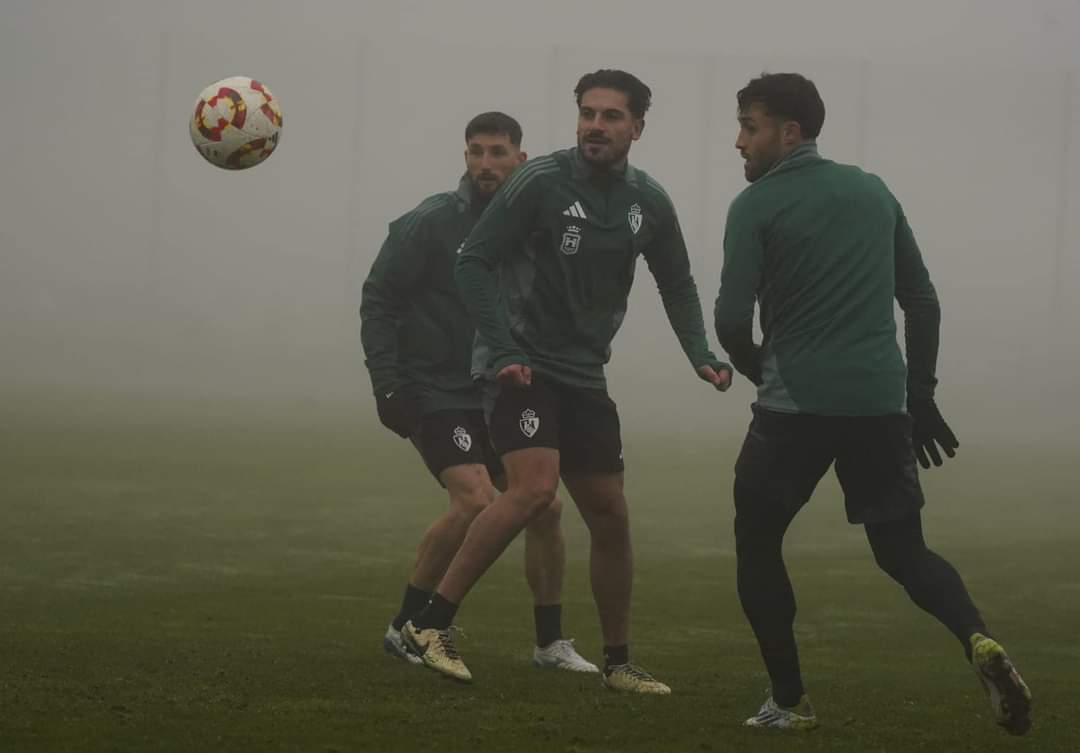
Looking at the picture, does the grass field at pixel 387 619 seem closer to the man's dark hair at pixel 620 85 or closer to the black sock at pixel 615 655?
the black sock at pixel 615 655

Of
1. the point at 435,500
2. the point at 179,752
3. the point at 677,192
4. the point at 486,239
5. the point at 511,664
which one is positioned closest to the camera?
the point at 179,752

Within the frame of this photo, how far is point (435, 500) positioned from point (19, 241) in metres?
23.3

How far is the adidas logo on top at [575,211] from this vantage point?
5934mm

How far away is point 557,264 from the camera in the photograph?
598 cm

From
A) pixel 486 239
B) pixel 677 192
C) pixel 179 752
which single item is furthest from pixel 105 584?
pixel 677 192

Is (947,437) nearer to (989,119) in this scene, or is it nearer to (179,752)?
(179,752)

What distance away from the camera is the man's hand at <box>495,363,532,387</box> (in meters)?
5.77

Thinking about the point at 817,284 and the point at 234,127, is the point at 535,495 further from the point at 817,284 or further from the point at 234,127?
the point at 234,127

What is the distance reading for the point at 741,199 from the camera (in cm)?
504

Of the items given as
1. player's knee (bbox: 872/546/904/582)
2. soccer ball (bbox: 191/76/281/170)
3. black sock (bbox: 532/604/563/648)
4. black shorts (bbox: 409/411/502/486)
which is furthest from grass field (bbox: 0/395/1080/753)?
soccer ball (bbox: 191/76/281/170)

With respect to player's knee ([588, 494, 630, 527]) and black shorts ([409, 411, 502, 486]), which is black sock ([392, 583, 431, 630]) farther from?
player's knee ([588, 494, 630, 527])

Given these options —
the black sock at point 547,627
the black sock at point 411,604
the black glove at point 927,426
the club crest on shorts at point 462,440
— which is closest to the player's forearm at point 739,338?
the black glove at point 927,426

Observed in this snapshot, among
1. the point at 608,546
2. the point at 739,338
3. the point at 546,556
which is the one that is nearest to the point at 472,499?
the point at 546,556

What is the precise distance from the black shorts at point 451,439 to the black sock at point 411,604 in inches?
17.2
